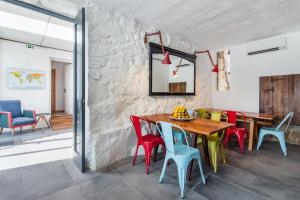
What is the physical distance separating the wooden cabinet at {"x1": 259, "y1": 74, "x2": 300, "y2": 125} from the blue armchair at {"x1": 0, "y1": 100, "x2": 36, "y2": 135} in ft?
18.9

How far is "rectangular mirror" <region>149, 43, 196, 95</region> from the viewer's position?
10.3 ft

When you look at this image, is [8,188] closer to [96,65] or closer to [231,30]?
[96,65]

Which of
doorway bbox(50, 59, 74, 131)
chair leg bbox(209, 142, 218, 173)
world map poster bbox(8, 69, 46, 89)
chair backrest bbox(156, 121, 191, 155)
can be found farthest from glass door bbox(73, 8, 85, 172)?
doorway bbox(50, 59, 74, 131)

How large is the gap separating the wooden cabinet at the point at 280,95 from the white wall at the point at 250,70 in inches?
5.0

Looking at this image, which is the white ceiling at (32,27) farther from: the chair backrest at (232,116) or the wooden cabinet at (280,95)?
the wooden cabinet at (280,95)

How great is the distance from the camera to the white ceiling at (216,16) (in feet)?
7.59

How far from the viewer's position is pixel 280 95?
3576mm

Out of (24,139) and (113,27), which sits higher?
(113,27)

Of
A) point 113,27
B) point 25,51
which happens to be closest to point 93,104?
point 113,27

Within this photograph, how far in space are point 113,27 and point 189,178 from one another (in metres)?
2.49

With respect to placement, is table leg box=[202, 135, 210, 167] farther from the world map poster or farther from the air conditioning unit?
the world map poster

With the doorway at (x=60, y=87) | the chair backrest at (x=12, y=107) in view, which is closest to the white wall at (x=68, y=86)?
the doorway at (x=60, y=87)

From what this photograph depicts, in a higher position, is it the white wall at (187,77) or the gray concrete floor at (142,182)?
the white wall at (187,77)

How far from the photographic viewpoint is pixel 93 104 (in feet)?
7.54
